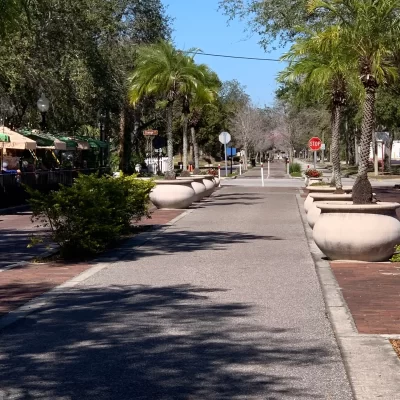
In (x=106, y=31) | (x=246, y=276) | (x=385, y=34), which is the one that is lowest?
(x=246, y=276)

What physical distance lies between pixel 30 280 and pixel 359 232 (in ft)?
16.1

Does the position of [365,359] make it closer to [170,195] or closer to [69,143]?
[170,195]

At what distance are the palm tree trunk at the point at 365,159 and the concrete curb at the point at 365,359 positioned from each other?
5082 millimetres

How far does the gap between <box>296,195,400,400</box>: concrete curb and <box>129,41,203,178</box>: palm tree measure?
73.7ft

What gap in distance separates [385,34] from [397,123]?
42990 millimetres

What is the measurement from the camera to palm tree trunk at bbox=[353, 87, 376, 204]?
47.8 feet

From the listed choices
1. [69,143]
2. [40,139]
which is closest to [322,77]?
[40,139]

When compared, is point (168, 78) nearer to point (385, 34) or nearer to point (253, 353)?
point (385, 34)

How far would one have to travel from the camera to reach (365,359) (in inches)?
276

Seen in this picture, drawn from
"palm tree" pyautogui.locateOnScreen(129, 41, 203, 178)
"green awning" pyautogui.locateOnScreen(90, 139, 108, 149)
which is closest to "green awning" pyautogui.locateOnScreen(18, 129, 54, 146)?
"palm tree" pyautogui.locateOnScreen(129, 41, 203, 178)

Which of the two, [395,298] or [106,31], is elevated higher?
[106,31]

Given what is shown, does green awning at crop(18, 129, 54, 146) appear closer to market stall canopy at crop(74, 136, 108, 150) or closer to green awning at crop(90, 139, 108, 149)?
market stall canopy at crop(74, 136, 108, 150)

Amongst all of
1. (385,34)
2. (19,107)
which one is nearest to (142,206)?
(385,34)

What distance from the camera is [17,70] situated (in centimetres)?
3338
